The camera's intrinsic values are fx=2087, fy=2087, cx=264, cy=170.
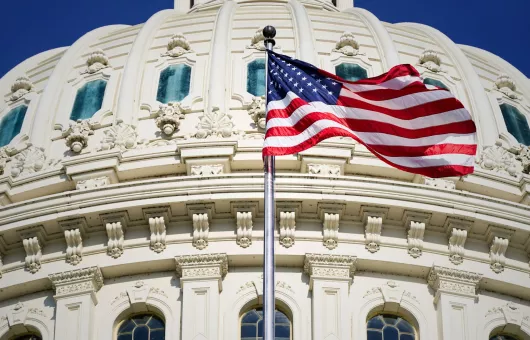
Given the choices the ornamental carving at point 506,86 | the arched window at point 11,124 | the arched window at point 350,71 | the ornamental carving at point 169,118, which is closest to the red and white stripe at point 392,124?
the ornamental carving at point 169,118

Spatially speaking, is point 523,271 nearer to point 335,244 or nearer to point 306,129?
point 335,244

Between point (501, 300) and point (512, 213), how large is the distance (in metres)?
2.08

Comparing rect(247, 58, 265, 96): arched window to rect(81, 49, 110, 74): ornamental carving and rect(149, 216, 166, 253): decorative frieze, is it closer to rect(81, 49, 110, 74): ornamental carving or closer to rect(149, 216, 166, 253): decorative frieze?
rect(81, 49, 110, 74): ornamental carving

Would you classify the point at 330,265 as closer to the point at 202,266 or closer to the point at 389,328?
the point at 389,328

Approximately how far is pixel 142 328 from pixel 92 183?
4.57 meters

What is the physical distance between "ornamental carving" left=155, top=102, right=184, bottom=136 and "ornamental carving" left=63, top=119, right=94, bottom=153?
73.5 inches

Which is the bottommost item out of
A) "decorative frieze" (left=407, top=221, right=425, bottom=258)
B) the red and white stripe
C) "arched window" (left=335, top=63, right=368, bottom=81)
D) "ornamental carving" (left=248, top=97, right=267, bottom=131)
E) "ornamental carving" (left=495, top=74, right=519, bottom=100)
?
the red and white stripe

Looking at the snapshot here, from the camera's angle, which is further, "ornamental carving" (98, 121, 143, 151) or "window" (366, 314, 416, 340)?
"ornamental carving" (98, 121, 143, 151)

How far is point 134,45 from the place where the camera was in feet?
187

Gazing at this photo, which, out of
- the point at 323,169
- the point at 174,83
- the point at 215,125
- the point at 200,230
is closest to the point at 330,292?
the point at 200,230

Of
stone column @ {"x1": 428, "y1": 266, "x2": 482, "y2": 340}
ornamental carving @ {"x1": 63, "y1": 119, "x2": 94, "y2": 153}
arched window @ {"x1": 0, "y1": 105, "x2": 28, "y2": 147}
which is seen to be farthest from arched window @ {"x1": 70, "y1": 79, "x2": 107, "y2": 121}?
stone column @ {"x1": 428, "y1": 266, "x2": 482, "y2": 340}

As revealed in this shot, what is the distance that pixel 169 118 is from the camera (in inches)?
2056

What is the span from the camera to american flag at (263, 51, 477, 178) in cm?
3794

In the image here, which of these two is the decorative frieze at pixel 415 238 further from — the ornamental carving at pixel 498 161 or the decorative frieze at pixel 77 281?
the decorative frieze at pixel 77 281
